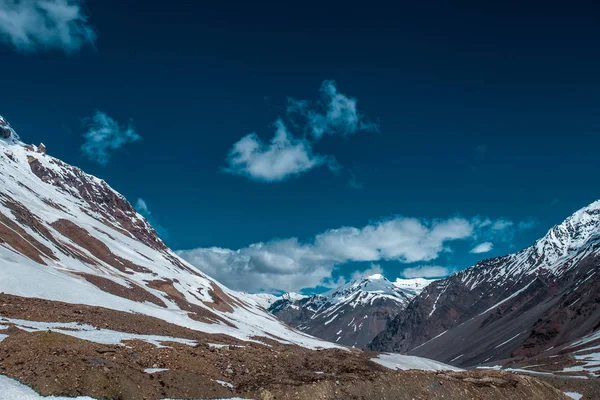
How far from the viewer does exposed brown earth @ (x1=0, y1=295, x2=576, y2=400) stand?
21234mm

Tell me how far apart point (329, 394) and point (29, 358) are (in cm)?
1684

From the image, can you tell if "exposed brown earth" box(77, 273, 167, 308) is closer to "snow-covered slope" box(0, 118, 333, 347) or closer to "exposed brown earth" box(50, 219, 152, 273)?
"snow-covered slope" box(0, 118, 333, 347)

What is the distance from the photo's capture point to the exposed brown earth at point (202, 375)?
69.7 feet

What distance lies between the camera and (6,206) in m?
117

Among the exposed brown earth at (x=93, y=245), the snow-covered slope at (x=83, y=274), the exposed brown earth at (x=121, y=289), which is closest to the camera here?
the snow-covered slope at (x=83, y=274)

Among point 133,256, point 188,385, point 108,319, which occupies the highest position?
point 133,256

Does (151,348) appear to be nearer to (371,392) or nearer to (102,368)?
(102,368)

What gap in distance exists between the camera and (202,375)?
27.0m

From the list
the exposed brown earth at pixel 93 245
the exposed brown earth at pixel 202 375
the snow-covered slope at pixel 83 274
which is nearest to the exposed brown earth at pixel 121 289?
the snow-covered slope at pixel 83 274

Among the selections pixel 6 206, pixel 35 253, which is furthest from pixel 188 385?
pixel 6 206

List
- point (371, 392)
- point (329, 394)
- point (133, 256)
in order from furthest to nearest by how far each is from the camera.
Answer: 1. point (133, 256)
2. point (371, 392)
3. point (329, 394)

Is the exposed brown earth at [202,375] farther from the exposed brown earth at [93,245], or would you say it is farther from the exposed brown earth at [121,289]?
the exposed brown earth at [93,245]

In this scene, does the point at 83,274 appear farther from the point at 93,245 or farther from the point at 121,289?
the point at 93,245

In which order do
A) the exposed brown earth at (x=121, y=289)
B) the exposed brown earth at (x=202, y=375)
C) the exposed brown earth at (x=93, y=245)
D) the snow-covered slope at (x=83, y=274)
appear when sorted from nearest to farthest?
1. the exposed brown earth at (x=202, y=375)
2. the snow-covered slope at (x=83, y=274)
3. the exposed brown earth at (x=121, y=289)
4. the exposed brown earth at (x=93, y=245)
